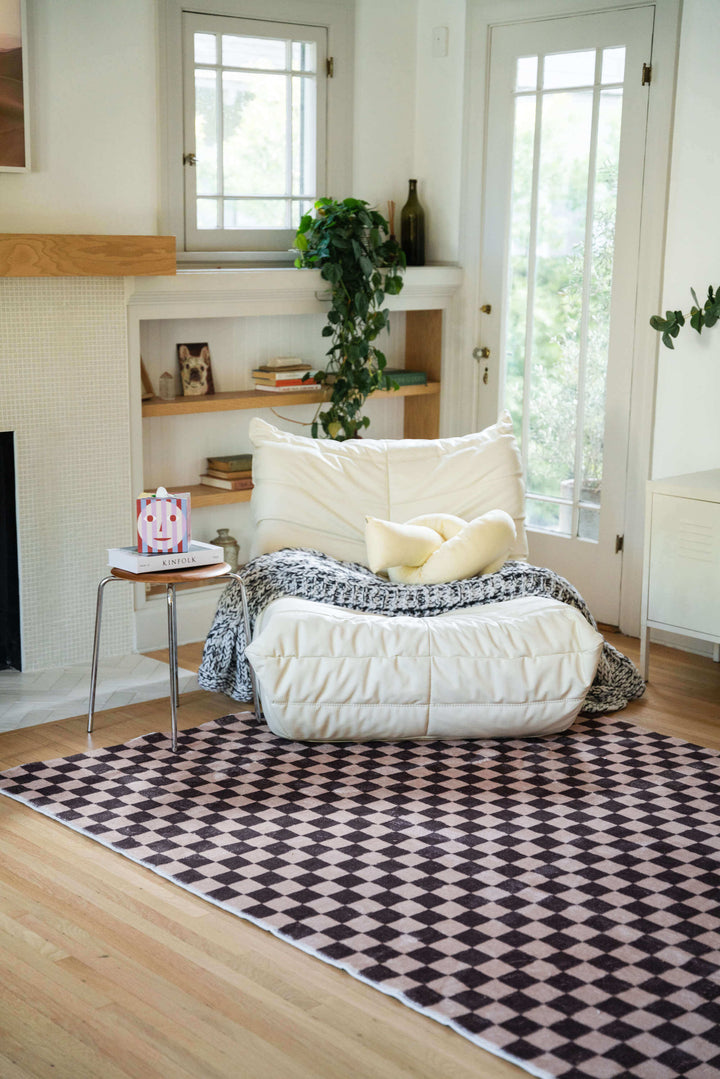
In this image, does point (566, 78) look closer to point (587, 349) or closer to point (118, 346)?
point (587, 349)

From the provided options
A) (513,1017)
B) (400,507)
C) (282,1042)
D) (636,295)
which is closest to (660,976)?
(513,1017)

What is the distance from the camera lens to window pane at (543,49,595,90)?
15.6ft

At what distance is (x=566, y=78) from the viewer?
4828 millimetres

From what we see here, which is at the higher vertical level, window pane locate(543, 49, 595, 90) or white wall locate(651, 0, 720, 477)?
window pane locate(543, 49, 595, 90)

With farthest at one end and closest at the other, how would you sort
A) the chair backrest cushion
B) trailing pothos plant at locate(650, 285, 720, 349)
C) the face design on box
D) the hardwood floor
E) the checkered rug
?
trailing pothos plant at locate(650, 285, 720, 349) < the chair backrest cushion < the face design on box < the checkered rug < the hardwood floor

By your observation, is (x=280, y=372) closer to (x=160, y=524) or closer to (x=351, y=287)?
(x=351, y=287)

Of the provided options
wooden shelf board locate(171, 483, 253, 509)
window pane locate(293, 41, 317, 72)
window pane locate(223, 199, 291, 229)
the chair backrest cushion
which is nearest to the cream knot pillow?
the chair backrest cushion

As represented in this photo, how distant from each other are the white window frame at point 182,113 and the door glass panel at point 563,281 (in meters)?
0.72

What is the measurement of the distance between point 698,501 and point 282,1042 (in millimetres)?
2429

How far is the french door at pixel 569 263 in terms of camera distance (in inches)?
185

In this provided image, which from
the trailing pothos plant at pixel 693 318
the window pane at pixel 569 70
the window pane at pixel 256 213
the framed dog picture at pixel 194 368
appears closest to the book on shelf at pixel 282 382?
the framed dog picture at pixel 194 368

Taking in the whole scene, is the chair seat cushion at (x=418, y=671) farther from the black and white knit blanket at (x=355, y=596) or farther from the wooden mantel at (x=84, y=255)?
the wooden mantel at (x=84, y=255)

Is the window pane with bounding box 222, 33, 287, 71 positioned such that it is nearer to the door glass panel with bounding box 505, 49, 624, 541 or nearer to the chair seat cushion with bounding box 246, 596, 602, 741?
the door glass panel with bounding box 505, 49, 624, 541

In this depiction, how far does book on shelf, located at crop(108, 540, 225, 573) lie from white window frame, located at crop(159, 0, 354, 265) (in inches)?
61.5
